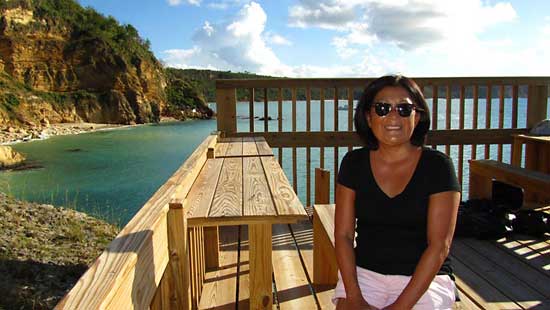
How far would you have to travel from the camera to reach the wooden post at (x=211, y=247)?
3.24 metres

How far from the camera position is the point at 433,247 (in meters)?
1.58

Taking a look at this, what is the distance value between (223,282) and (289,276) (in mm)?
446

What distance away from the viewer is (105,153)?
31.4 metres

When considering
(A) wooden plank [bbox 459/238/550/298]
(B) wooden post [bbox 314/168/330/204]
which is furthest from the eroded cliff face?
(A) wooden plank [bbox 459/238/550/298]

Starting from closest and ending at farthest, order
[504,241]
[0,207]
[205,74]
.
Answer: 1. [504,241]
2. [0,207]
3. [205,74]

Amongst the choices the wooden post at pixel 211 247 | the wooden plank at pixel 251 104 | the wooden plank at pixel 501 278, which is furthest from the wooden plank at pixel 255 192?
the wooden plank at pixel 251 104

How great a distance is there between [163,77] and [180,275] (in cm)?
7255

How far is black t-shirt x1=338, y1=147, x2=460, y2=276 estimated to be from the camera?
5.34ft

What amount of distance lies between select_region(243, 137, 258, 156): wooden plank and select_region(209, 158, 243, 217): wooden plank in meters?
0.47

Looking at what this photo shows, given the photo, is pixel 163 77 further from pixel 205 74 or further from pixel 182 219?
pixel 182 219

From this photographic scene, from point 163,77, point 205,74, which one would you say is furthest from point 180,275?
point 205,74

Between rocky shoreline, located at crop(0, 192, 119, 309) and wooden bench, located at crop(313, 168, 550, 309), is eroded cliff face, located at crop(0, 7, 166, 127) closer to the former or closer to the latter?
rocky shoreline, located at crop(0, 192, 119, 309)

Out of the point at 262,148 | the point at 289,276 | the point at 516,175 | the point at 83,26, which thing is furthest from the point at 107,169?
the point at 83,26

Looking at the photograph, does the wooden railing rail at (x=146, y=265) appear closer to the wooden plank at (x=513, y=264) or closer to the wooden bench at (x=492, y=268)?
the wooden bench at (x=492, y=268)
